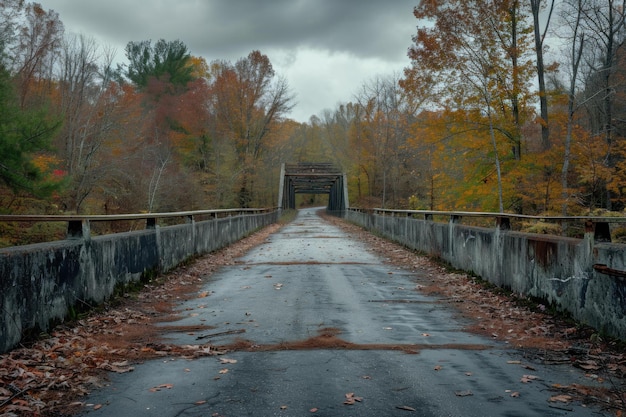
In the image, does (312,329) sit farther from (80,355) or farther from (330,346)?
(80,355)

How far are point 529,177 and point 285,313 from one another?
44.3 feet

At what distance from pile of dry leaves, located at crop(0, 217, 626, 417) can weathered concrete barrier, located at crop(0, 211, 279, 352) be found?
0.19 metres

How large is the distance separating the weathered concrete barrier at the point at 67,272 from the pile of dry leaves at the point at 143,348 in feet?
0.62

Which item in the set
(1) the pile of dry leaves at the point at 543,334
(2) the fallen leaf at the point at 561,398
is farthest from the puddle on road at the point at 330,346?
(2) the fallen leaf at the point at 561,398

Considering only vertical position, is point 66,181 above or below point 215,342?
above

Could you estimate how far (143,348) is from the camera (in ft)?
14.4

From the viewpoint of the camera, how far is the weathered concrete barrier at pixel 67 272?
4062 mm

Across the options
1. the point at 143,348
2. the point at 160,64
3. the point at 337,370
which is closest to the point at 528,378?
the point at 337,370

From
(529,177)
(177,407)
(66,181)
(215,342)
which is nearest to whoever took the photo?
(177,407)

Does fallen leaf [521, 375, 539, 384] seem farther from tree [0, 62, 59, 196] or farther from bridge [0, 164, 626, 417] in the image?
tree [0, 62, 59, 196]

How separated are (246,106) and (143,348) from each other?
36113mm

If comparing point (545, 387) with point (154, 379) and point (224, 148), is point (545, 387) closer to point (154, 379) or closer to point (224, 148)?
point (154, 379)

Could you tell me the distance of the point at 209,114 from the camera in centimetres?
3950

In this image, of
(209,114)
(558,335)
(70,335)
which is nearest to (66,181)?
(70,335)
